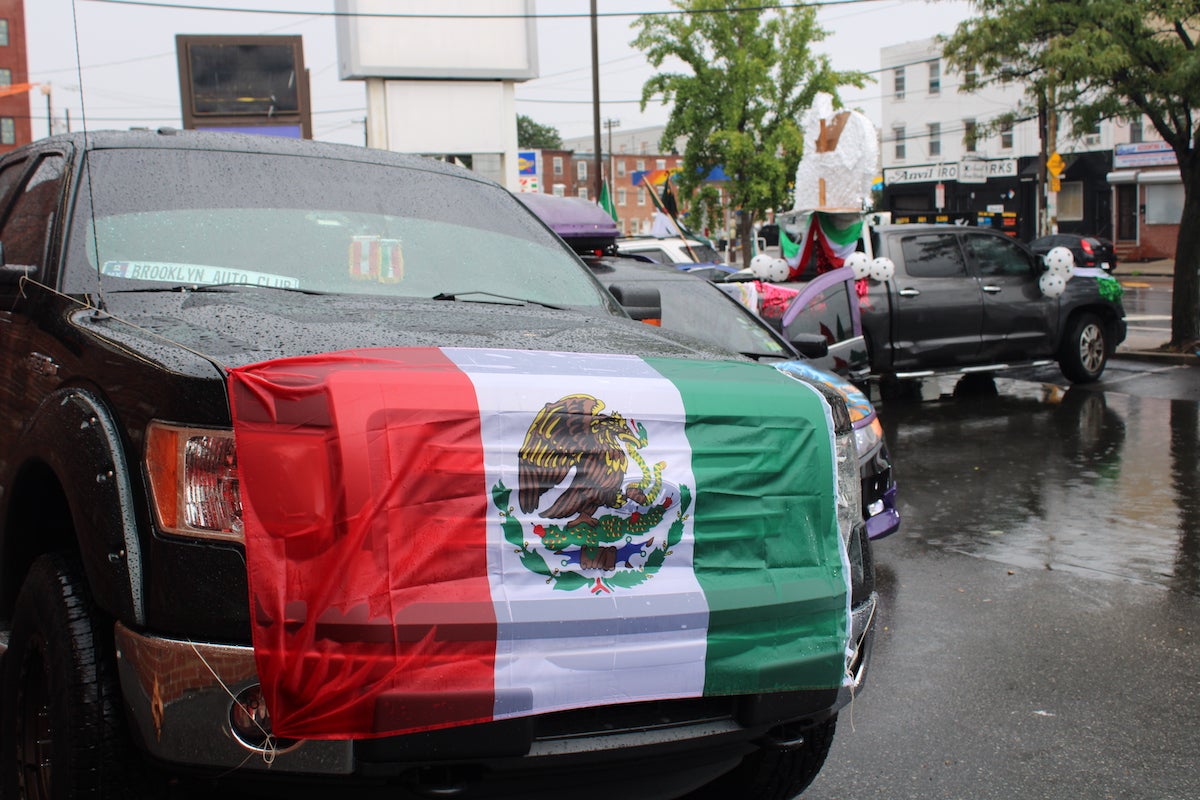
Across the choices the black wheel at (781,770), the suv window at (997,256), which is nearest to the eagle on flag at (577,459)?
the black wheel at (781,770)

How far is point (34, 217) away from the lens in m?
3.92

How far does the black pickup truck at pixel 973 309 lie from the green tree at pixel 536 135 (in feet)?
409

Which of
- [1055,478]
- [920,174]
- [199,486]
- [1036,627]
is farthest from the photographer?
[920,174]

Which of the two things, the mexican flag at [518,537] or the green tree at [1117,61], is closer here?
the mexican flag at [518,537]

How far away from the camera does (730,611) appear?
8.55ft

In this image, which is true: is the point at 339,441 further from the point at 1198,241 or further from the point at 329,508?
the point at 1198,241

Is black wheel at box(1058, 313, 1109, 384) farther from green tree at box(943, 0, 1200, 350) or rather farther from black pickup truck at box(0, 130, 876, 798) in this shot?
black pickup truck at box(0, 130, 876, 798)

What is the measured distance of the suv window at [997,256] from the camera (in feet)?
43.7

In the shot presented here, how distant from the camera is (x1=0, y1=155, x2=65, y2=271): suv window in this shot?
12.2 feet

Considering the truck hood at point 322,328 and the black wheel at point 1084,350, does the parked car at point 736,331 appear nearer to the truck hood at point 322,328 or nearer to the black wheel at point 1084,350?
the truck hood at point 322,328

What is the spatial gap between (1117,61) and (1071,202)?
40091mm

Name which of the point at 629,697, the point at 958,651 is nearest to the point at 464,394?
the point at 629,697

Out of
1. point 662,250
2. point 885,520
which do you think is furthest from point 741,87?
point 885,520

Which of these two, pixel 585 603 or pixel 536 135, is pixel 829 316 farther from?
pixel 536 135
